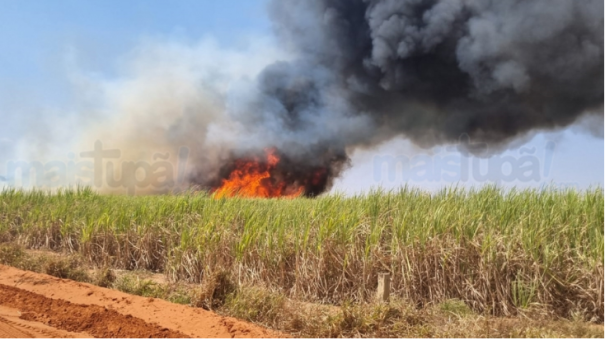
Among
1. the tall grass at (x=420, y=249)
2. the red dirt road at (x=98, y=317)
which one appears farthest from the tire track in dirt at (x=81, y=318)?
the tall grass at (x=420, y=249)

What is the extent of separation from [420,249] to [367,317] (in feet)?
5.28

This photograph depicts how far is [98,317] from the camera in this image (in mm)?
6148

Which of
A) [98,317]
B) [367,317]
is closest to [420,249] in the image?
[367,317]

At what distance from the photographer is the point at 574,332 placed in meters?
5.18

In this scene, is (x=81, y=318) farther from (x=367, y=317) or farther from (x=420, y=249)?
(x=420, y=249)

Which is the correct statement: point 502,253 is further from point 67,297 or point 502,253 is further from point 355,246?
point 67,297

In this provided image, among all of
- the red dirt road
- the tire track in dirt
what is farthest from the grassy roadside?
the tire track in dirt

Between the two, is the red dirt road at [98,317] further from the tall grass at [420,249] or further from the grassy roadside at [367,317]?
the tall grass at [420,249]

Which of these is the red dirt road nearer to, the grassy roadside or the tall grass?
the grassy roadside

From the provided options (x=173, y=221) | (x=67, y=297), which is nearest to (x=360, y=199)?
(x=173, y=221)

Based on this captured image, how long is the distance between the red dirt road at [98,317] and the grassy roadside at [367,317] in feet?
0.85

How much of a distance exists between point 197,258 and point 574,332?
5261mm

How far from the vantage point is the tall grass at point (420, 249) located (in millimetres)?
6145

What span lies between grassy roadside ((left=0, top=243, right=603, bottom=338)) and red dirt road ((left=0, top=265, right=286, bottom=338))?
260 millimetres
